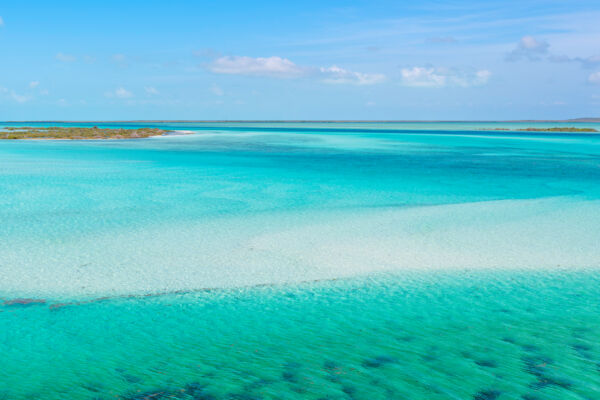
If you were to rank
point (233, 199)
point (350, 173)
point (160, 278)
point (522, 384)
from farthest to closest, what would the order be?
1. point (350, 173)
2. point (233, 199)
3. point (160, 278)
4. point (522, 384)

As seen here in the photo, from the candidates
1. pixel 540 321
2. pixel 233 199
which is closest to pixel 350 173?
pixel 233 199

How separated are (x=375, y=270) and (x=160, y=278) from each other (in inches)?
179

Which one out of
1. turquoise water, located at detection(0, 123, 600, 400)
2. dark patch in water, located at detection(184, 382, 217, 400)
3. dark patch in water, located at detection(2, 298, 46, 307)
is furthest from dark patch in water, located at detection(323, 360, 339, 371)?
dark patch in water, located at detection(2, 298, 46, 307)

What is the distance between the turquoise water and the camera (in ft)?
21.6

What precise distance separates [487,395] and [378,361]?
1.49 metres

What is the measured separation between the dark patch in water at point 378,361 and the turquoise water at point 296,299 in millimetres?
76

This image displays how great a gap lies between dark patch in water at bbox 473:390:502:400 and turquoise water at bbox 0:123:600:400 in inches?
1.6

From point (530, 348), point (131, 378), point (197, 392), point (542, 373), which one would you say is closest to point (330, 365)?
point (197, 392)

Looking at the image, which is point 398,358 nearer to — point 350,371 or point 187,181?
point 350,371

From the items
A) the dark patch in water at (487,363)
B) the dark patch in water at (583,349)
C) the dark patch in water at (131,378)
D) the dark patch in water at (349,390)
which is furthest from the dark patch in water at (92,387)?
the dark patch in water at (583,349)

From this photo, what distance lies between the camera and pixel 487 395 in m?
6.21

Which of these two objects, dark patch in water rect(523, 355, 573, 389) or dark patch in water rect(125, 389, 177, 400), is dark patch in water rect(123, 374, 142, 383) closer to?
dark patch in water rect(125, 389, 177, 400)

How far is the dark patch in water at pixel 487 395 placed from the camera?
20.1 ft

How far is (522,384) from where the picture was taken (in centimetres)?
642
